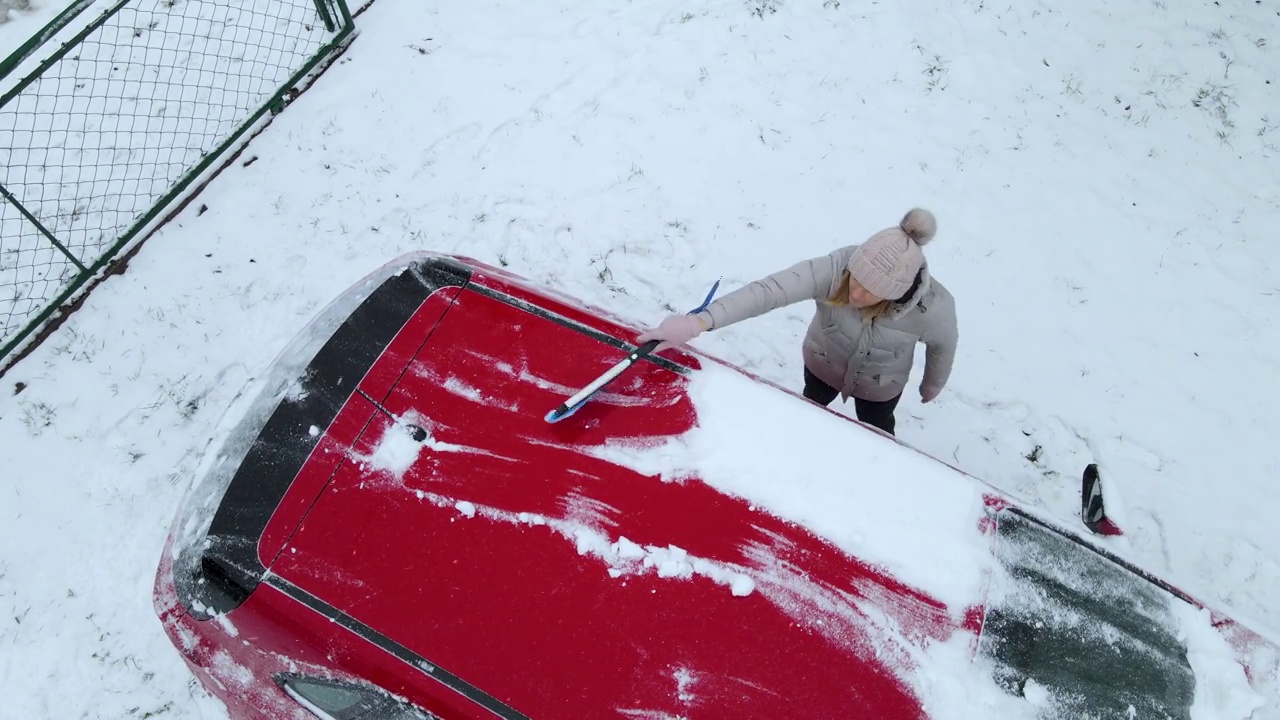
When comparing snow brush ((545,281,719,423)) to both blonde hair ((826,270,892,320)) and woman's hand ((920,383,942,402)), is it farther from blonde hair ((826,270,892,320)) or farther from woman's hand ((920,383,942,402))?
woman's hand ((920,383,942,402))

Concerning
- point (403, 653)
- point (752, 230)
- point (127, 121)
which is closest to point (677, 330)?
point (403, 653)

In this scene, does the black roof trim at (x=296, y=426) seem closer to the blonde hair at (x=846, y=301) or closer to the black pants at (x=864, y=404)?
the blonde hair at (x=846, y=301)

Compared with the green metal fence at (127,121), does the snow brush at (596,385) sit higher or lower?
lower

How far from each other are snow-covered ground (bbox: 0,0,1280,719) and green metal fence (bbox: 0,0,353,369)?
9.6 inches

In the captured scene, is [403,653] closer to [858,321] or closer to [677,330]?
[677,330]

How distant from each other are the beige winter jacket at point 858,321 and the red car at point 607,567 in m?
0.36

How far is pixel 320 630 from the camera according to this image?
7.82 ft

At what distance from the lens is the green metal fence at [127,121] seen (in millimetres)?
4824

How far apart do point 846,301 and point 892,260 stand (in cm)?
40

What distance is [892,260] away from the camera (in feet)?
8.25

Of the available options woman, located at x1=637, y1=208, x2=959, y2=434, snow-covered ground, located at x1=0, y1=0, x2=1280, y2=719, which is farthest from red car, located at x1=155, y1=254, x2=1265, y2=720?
snow-covered ground, located at x1=0, y1=0, x2=1280, y2=719

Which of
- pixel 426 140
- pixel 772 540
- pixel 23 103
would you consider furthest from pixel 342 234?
pixel 772 540

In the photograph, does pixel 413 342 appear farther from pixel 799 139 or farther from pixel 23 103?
pixel 23 103

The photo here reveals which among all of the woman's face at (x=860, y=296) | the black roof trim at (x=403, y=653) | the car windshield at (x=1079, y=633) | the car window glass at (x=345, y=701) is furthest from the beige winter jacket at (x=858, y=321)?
the car window glass at (x=345, y=701)
